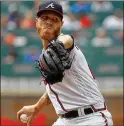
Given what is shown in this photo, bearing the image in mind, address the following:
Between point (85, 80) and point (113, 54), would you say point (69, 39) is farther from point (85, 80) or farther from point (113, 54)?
point (113, 54)

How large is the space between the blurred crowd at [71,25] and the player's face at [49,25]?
247 inches

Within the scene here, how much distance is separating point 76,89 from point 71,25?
7.00m

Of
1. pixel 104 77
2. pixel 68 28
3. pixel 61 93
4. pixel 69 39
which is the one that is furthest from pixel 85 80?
pixel 68 28

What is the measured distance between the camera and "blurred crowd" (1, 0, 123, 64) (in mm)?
9586

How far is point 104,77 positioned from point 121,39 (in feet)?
2.91

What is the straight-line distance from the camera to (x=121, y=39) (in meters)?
9.63

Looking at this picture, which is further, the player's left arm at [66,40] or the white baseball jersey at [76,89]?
the white baseball jersey at [76,89]

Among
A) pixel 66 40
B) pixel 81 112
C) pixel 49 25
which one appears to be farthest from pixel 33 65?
pixel 66 40

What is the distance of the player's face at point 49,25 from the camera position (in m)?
3.14

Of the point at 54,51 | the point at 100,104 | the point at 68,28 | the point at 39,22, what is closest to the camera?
the point at 54,51

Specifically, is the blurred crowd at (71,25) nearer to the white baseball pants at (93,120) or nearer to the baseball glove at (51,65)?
the white baseball pants at (93,120)

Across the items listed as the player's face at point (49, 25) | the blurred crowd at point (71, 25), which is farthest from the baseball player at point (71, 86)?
the blurred crowd at point (71, 25)

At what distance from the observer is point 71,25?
1026 cm

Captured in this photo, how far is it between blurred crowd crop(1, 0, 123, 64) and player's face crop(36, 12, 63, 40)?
6.26 m
